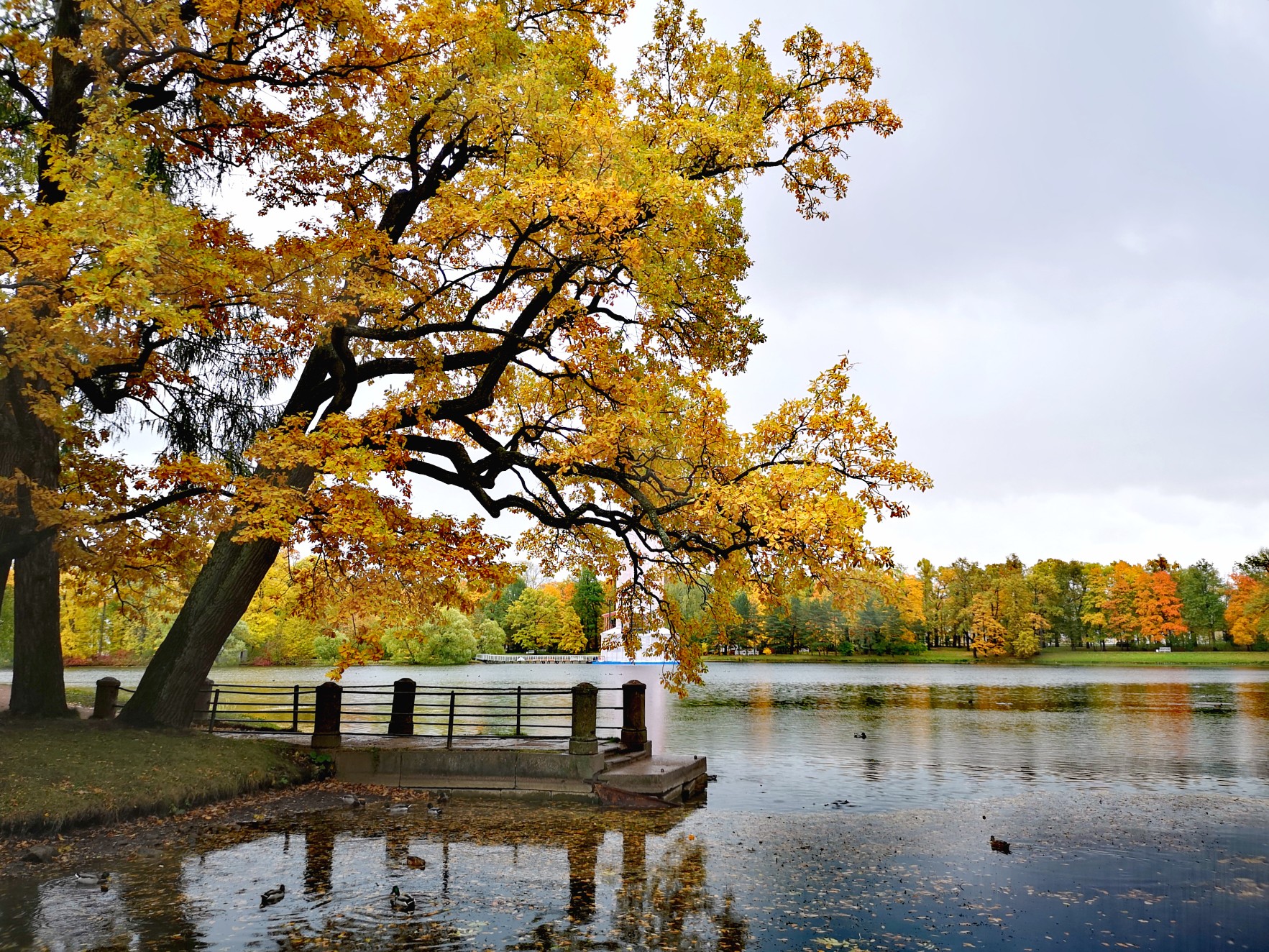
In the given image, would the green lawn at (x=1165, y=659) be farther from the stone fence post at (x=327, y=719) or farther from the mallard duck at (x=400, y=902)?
the mallard duck at (x=400, y=902)

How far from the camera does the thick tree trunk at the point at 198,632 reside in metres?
14.4

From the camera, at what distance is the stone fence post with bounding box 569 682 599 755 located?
48.6ft

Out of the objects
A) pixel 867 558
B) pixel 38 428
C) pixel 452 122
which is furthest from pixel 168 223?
pixel 867 558

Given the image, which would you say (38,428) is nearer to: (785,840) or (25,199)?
(25,199)

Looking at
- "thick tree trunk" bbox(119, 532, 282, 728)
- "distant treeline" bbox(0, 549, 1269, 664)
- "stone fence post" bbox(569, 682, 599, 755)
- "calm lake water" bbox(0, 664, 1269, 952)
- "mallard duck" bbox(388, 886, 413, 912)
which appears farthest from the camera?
"distant treeline" bbox(0, 549, 1269, 664)

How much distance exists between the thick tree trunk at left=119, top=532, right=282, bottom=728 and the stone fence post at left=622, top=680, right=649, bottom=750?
290 inches

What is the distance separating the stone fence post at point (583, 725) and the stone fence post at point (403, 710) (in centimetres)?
464

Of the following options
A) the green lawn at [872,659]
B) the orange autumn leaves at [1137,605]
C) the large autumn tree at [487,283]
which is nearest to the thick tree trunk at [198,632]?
the large autumn tree at [487,283]

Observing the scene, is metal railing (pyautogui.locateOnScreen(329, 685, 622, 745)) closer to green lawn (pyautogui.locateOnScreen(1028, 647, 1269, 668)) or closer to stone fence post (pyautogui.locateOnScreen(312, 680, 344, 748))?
stone fence post (pyautogui.locateOnScreen(312, 680, 344, 748))

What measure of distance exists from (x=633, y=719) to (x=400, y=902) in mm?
8922

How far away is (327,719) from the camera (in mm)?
16188

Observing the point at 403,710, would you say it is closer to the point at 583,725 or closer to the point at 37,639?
the point at 583,725

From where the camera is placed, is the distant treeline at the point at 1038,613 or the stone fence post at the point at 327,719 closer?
the stone fence post at the point at 327,719

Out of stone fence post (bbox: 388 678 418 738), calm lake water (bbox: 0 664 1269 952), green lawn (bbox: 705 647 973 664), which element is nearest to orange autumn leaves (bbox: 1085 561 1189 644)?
green lawn (bbox: 705 647 973 664)
